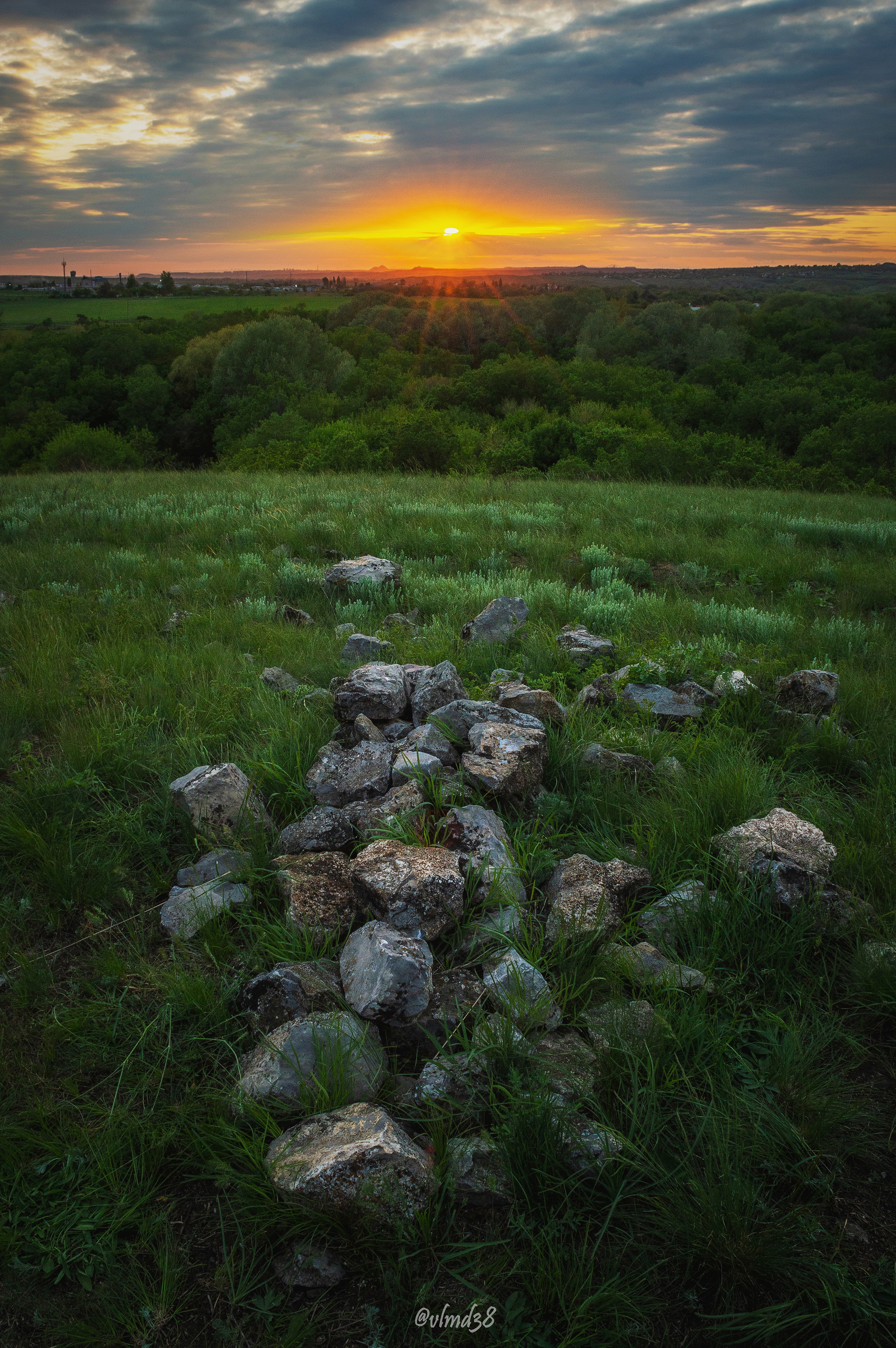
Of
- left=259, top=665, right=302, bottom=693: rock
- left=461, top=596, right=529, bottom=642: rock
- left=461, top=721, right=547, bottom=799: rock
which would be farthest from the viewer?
left=461, top=596, right=529, bottom=642: rock

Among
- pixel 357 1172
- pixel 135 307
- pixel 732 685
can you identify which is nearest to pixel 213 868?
pixel 357 1172

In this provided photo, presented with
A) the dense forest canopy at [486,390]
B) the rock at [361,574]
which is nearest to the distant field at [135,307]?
the dense forest canopy at [486,390]

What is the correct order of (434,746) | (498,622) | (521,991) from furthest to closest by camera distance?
(498,622)
(434,746)
(521,991)

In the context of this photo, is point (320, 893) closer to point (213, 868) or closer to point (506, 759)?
point (213, 868)

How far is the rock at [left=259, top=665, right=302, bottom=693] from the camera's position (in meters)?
4.07

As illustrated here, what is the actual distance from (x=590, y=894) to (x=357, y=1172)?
3.89 ft

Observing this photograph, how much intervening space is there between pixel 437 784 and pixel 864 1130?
1750mm

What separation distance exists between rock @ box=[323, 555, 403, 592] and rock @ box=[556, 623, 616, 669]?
1.88 meters

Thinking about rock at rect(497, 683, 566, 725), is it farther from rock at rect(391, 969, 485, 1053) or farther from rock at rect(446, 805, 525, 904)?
rock at rect(391, 969, 485, 1053)

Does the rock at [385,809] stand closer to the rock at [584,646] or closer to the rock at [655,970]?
the rock at [655,970]

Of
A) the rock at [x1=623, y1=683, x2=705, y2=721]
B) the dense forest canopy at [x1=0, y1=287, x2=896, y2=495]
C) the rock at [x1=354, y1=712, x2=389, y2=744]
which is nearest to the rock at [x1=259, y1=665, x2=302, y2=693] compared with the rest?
the rock at [x1=354, y1=712, x2=389, y2=744]

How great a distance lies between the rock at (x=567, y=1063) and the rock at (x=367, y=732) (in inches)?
61.9

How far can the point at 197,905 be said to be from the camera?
254 cm

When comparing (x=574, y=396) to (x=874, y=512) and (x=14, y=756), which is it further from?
(x=14, y=756)
